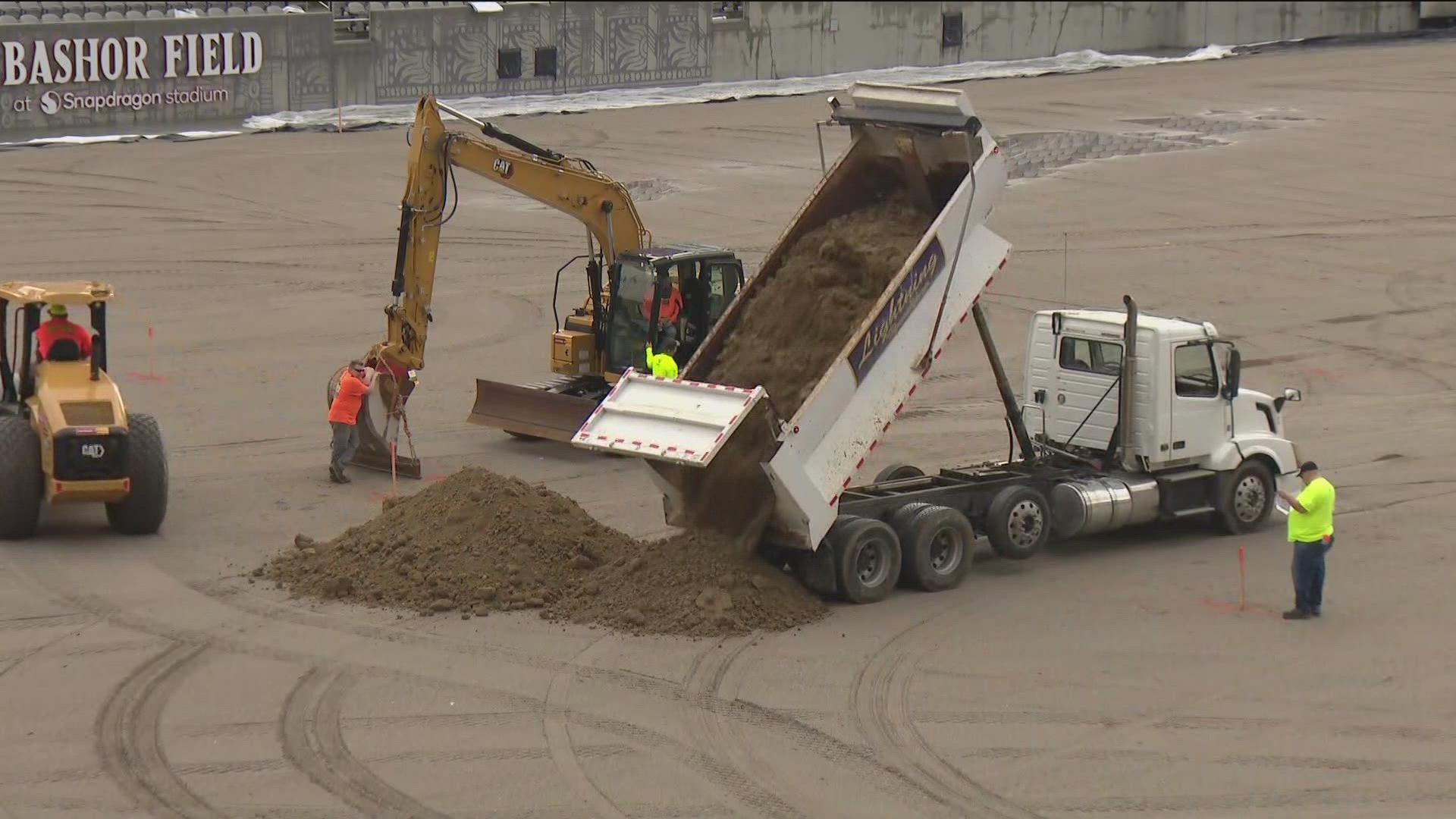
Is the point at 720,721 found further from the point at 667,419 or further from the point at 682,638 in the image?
the point at 667,419

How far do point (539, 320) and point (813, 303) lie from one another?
11.4 metres

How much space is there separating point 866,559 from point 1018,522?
1842 mm

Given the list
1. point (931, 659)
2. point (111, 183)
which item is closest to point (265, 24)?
point (111, 183)

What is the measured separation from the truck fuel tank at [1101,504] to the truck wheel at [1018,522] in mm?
150

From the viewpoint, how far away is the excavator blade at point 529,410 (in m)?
21.5

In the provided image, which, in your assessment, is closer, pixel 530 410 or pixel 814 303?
pixel 814 303

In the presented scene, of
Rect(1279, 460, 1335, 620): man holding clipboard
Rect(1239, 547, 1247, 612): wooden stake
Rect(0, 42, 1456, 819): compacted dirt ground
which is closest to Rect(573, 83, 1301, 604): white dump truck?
Rect(0, 42, 1456, 819): compacted dirt ground

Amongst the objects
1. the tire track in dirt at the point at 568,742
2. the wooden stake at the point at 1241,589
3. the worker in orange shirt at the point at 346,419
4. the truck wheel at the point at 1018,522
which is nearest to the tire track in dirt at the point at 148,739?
the tire track in dirt at the point at 568,742

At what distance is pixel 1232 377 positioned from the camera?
18.1m

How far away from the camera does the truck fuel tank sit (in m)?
17.2

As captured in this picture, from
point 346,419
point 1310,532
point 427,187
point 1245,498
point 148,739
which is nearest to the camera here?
point 148,739

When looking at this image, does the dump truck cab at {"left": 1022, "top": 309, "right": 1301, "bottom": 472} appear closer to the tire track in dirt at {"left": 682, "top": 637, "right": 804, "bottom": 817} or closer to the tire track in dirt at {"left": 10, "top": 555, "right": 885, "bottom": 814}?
the tire track in dirt at {"left": 682, "top": 637, "right": 804, "bottom": 817}

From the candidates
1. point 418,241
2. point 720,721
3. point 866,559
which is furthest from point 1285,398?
point 418,241

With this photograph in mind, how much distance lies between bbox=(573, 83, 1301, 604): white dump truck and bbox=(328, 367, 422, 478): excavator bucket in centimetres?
503
